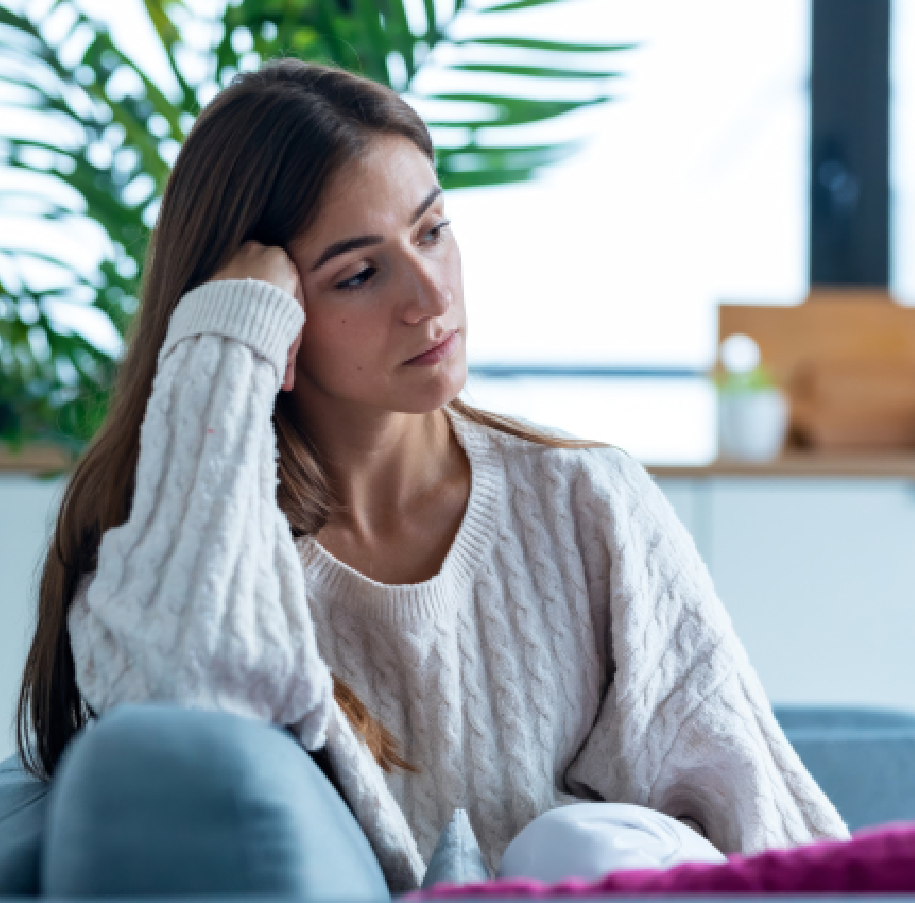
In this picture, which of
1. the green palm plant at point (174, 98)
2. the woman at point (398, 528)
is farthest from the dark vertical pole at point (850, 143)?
the woman at point (398, 528)

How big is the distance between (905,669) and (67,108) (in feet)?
6.87

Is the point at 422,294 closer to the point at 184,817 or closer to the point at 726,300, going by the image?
the point at 184,817

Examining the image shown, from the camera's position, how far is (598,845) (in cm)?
85

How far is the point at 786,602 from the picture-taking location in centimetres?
262

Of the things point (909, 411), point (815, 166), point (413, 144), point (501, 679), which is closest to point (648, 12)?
point (815, 166)

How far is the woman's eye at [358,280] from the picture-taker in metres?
1.16

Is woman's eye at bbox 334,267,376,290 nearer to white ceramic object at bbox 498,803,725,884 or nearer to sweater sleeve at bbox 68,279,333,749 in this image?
sweater sleeve at bbox 68,279,333,749

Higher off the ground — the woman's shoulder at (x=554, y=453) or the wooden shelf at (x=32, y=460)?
the woman's shoulder at (x=554, y=453)

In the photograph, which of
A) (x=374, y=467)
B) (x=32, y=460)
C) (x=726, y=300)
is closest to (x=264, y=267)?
(x=374, y=467)

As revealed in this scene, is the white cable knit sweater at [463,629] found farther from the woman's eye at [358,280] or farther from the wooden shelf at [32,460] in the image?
the wooden shelf at [32,460]

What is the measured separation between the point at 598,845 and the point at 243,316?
21.4 inches

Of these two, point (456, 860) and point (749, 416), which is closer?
point (456, 860)

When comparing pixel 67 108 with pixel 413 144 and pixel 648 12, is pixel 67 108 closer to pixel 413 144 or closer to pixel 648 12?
pixel 413 144

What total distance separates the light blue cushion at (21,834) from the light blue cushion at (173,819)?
25 cm
